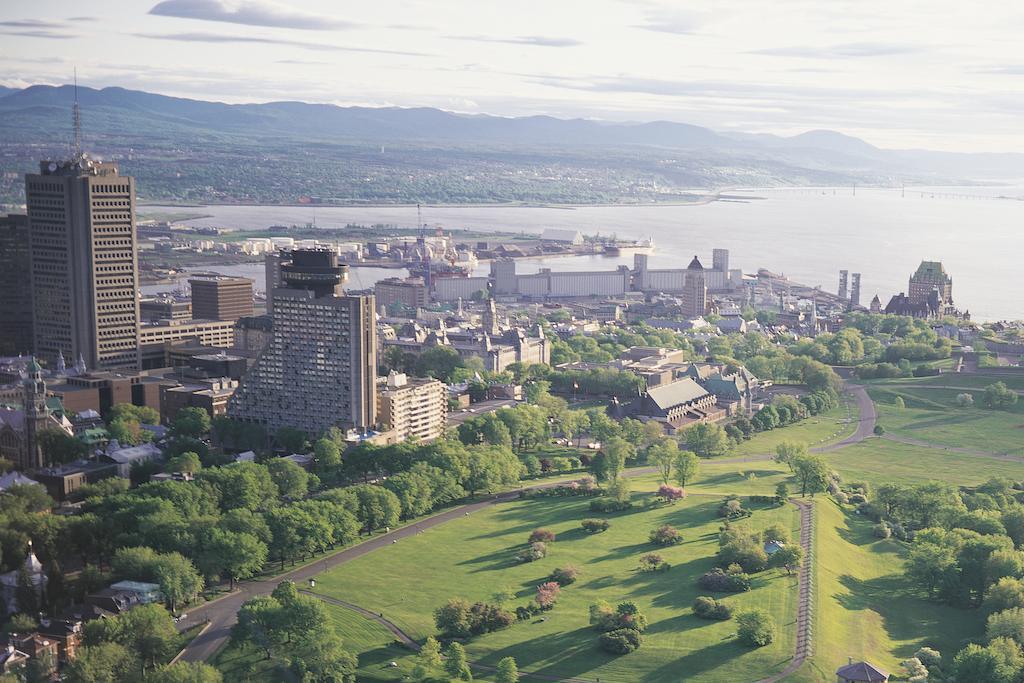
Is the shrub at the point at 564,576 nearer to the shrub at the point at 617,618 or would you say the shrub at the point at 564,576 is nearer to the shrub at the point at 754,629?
the shrub at the point at 617,618

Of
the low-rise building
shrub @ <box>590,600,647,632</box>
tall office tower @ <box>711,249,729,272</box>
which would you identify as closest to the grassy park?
shrub @ <box>590,600,647,632</box>

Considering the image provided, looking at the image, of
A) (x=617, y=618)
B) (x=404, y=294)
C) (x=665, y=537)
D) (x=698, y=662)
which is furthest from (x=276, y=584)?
(x=404, y=294)

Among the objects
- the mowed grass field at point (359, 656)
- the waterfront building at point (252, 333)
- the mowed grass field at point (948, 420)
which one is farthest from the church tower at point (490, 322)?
the mowed grass field at point (359, 656)

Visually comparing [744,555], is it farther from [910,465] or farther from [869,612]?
[910,465]

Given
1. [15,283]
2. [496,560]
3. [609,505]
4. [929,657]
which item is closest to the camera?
[929,657]

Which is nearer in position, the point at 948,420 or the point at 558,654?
the point at 558,654

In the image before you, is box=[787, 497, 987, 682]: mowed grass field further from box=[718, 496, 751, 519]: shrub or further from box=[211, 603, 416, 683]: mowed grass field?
box=[211, 603, 416, 683]: mowed grass field
